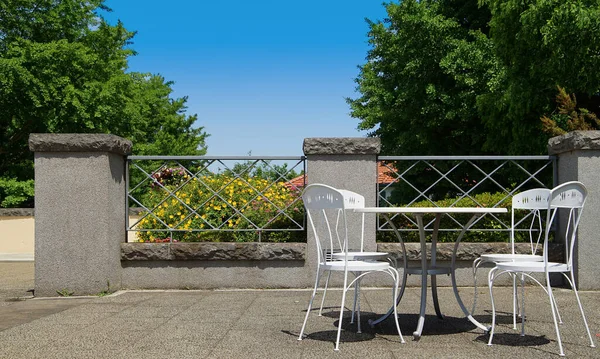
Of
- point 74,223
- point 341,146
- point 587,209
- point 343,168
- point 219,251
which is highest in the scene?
point 341,146

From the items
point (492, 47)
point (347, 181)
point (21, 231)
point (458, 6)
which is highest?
point (458, 6)

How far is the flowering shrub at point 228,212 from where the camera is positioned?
7.47 meters

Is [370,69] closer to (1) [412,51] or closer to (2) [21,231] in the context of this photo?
(1) [412,51]

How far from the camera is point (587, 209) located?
688 centimetres

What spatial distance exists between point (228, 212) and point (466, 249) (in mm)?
2778

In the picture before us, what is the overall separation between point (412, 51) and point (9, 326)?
20.0 m

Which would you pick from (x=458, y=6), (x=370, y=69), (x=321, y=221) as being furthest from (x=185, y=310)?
(x=370, y=69)

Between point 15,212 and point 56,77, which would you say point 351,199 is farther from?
point 56,77

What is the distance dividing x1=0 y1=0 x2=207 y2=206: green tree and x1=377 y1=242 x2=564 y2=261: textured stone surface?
18.3 m

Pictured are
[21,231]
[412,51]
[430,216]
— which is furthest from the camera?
[412,51]

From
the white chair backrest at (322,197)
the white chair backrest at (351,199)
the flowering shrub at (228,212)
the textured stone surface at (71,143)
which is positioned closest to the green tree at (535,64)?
the flowering shrub at (228,212)

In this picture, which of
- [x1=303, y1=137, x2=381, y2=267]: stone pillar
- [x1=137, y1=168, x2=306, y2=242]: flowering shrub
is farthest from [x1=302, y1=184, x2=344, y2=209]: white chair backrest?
[x1=137, y1=168, x2=306, y2=242]: flowering shrub

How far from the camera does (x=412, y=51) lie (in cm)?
2330

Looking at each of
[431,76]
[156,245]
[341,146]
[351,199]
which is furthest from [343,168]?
[431,76]
